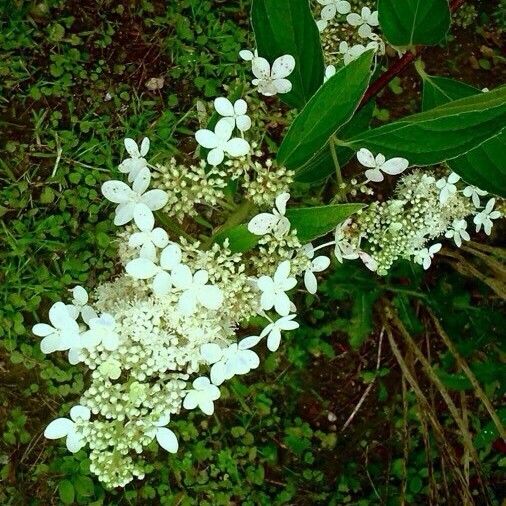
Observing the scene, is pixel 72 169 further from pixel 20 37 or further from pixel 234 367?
pixel 234 367

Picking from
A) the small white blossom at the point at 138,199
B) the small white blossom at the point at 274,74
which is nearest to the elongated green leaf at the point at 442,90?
the small white blossom at the point at 274,74

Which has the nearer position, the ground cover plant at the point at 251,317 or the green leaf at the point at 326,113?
the green leaf at the point at 326,113

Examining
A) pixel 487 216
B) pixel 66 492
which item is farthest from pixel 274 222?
pixel 66 492

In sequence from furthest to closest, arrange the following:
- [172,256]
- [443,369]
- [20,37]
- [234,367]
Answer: [443,369] → [20,37] → [234,367] → [172,256]

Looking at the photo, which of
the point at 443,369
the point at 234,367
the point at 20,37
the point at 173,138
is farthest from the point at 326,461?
the point at 20,37

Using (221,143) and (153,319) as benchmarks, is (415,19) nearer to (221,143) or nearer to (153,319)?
(221,143)

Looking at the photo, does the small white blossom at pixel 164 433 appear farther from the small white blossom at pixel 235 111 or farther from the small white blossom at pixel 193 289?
the small white blossom at pixel 235 111
